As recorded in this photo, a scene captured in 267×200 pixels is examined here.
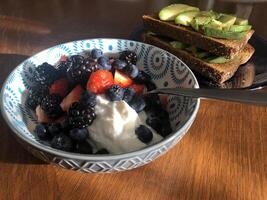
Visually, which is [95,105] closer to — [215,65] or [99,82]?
[99,82]

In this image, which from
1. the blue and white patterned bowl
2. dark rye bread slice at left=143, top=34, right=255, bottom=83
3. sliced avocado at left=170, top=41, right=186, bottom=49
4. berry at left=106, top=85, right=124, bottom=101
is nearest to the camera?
the blue and white patterned bowl

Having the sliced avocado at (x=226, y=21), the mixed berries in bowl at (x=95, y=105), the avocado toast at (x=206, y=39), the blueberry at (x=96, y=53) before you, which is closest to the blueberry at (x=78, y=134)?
the mixed berries in bowl at (x=95, y=105)

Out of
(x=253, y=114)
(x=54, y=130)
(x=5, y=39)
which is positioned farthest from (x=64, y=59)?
(x=253, y=114)

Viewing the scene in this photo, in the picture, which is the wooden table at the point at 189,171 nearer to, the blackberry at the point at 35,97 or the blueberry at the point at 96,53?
the blackberry at the point at 35,97

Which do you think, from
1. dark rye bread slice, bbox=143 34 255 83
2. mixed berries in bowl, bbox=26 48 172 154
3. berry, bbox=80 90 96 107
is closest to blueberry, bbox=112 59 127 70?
mixed berries in bowl, bbox=26 48 172 154

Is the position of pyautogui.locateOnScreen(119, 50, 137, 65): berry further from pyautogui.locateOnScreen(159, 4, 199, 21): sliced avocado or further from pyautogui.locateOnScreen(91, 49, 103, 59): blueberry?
pyautogui.locateOnScreen(159, 4, 199, 21): sliced avocado

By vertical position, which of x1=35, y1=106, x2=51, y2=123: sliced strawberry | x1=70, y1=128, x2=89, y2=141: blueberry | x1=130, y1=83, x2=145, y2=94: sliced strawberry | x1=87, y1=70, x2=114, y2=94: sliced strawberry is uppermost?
x1=87, y1=70, x2=114, y2=94: sliced strawberry

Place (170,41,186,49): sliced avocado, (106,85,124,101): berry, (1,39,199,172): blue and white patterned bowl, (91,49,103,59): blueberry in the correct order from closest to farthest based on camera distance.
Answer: (1,39,199,172): blue and white patterned bowl → (106,85,124,101): berry → (91,49,103,59): blueberry → (170,41,186,49): sliced avocado
